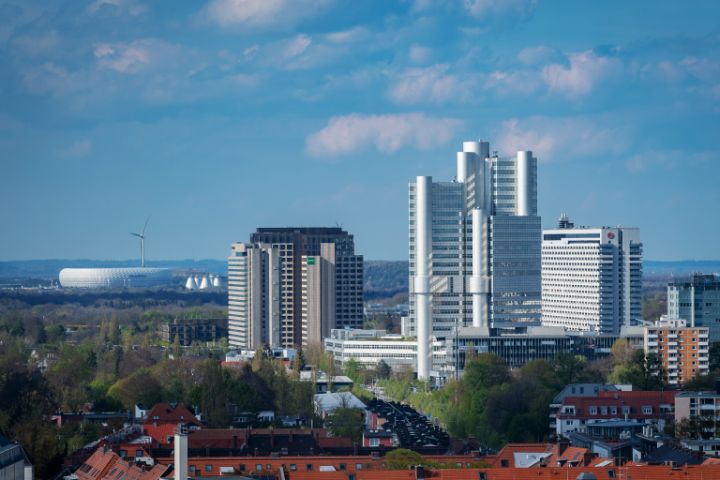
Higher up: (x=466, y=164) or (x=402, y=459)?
(x=466, y=164)

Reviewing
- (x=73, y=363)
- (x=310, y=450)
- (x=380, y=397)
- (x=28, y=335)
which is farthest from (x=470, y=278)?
(x=310, y=450)

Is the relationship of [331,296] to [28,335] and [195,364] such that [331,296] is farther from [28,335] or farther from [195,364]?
[195,364]

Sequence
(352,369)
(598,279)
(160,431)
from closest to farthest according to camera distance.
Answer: (160,431) < (352,369) < (598,279)

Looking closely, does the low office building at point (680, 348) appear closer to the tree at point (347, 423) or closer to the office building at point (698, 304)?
the office building at point (698, 304)

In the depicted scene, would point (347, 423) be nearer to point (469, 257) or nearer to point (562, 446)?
point (562, 446)

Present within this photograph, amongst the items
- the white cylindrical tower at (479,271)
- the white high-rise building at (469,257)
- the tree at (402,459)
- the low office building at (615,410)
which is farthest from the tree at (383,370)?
the tree at (402,459)

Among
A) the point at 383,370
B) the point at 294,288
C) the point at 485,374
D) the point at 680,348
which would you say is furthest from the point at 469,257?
the point at 294,288
